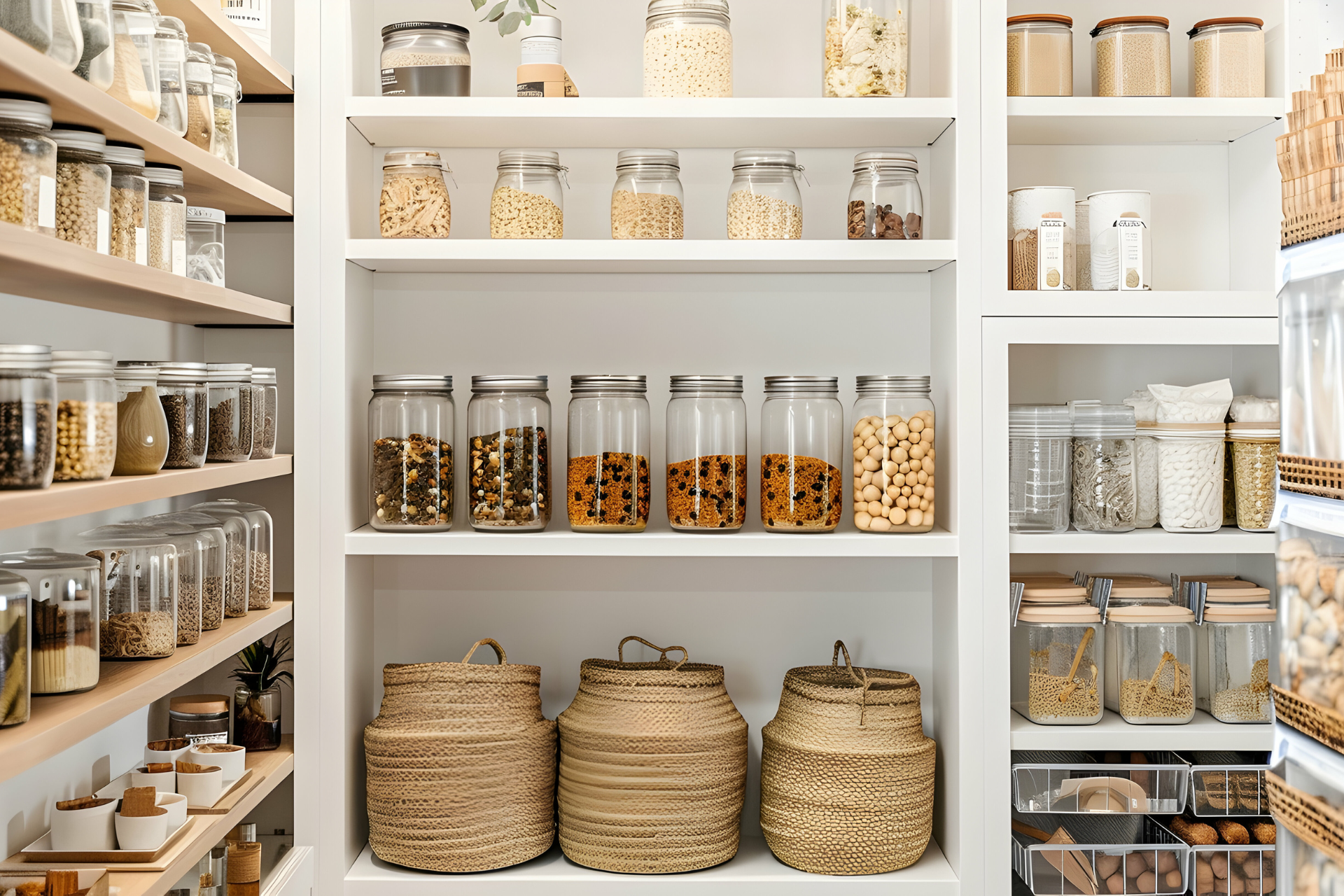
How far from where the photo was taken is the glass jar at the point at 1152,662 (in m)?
1.79

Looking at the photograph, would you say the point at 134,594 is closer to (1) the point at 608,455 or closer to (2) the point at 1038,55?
(1) the point at 608,455

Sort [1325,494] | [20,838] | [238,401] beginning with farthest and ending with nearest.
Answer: [238,401] → [20,838] → [1325,494]

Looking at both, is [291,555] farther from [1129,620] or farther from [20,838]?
[1129,620]

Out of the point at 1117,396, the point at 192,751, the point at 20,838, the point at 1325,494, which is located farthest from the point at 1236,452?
the point at 20,838

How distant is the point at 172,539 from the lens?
1429mm

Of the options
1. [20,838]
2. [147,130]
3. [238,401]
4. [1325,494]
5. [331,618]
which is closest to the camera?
[1325,494]

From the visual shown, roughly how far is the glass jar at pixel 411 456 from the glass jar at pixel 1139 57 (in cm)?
135

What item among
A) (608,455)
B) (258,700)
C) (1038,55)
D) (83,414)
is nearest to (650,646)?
(608,455)

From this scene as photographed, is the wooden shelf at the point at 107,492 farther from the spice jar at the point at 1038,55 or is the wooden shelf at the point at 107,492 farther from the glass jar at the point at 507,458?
the spice jar at the point at 1038,55

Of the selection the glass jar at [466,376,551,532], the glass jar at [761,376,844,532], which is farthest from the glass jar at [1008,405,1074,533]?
the glass jar at [466,376,551,532]

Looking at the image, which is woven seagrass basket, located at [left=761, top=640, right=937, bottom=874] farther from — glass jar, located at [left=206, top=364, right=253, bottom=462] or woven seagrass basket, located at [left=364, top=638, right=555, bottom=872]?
glass jar, located at [left=206, top=364, right=253, bottom=462]

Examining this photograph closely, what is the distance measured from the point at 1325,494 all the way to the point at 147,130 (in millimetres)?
1412

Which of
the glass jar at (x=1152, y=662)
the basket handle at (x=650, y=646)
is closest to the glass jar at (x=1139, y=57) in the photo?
the glass jar at (x=1152, y=662)

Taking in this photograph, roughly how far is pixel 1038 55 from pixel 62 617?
1784 mm
